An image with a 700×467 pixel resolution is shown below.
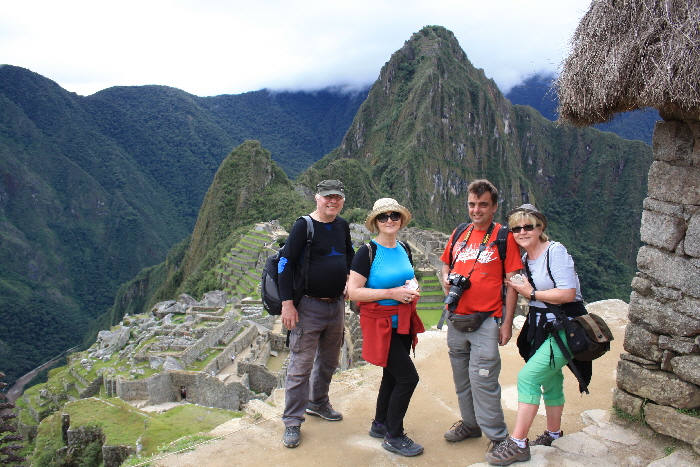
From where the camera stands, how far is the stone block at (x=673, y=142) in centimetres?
311

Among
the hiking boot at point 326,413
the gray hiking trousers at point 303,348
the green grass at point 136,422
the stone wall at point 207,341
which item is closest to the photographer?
the gray hiking trousers at point 303,348

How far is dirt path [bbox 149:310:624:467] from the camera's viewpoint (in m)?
3.30

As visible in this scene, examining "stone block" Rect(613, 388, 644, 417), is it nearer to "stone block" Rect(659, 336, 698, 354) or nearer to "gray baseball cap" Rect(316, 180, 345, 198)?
"stone block" Rect(659, 336, 698, 354)

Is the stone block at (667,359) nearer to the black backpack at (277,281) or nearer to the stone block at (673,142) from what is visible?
the stone block at (673,142)

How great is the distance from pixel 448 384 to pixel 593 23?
361 centimetres

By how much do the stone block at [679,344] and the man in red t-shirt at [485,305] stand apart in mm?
1000

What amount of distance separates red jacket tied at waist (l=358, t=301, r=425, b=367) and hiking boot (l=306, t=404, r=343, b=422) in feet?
3.08

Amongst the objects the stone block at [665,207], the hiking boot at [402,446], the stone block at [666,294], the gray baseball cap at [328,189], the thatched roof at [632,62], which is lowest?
the hiking boot at [402,446]

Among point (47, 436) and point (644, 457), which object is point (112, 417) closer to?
point (47, 436)

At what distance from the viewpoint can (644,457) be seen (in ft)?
10.1

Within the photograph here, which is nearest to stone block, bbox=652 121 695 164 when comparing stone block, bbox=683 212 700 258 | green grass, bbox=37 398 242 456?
stone block, bbox=683 212 700 258

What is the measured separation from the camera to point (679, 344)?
310cm

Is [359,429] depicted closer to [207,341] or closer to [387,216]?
[387,216]

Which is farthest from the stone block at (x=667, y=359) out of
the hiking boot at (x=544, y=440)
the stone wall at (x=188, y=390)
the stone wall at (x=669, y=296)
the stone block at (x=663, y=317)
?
the stone wall at (x=188, y=390)
